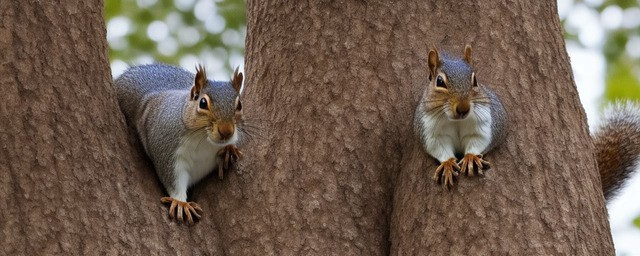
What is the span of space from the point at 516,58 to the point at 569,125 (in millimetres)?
288

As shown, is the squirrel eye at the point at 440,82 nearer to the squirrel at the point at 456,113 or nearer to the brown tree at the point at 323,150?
the squirrel at the point at 456,113

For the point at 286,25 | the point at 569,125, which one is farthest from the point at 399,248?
the point at 286,25

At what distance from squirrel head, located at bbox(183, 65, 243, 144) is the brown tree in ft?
0.51

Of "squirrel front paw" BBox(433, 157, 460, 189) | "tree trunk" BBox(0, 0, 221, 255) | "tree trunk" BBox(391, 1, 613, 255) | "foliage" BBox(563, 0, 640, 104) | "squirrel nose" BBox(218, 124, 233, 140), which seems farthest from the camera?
"foliage" BBox(563, 0, 640, 104)

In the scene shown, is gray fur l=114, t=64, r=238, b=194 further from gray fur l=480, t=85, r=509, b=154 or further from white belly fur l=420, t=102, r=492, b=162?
gray fur l=480, t=85, r=509, b=154

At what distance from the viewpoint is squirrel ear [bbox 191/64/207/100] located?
9.85 feet

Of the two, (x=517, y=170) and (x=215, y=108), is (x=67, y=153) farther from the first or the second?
(x=517, y=170)

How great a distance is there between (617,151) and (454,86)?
1.14m

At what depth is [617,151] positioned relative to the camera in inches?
149

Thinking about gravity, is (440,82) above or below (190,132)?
above

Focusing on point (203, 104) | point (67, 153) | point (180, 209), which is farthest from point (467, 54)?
point (67, 153)

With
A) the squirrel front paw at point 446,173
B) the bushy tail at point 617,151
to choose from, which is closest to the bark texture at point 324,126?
the squirrel front paw at point 446,173

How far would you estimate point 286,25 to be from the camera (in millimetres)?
3275

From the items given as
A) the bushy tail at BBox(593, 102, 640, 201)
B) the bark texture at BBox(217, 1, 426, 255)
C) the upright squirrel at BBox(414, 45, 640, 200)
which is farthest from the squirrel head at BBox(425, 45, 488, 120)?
the bushy tail at BBox(593, 102, 640, 201)
